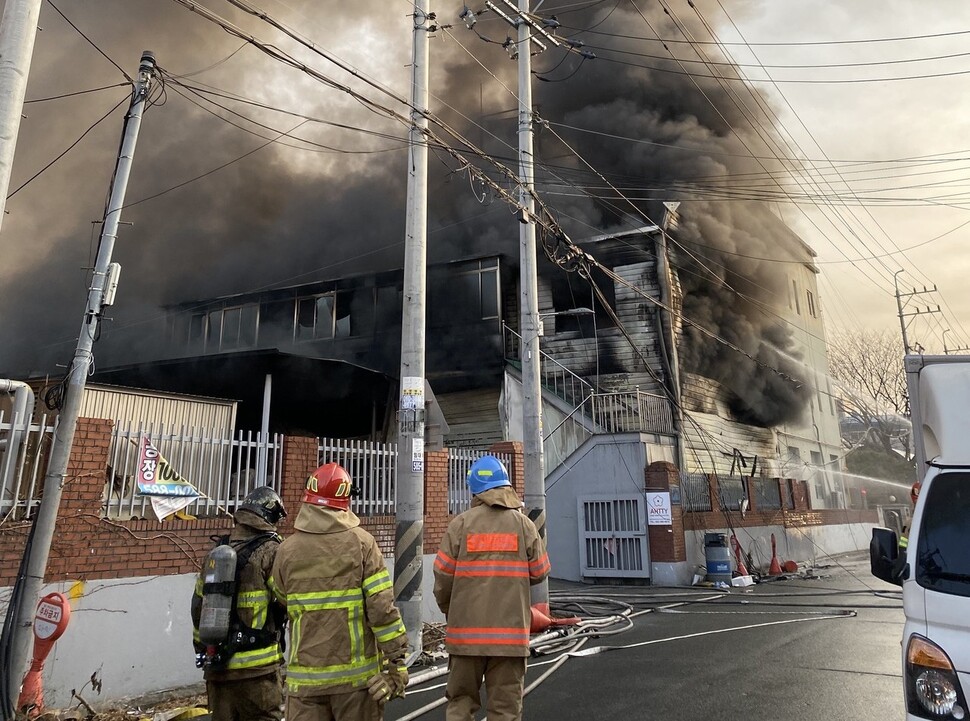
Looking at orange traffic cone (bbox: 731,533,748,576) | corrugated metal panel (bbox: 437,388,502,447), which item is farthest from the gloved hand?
corrugated metal panel (bbox: 437,388,502,447)

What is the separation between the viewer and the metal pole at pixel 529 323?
8.66m

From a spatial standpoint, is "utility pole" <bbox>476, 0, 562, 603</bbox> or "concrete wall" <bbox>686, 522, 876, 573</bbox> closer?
"utility pole" <bbox>476, 0, 562, 603</bbox>

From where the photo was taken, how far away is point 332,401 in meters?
12.8

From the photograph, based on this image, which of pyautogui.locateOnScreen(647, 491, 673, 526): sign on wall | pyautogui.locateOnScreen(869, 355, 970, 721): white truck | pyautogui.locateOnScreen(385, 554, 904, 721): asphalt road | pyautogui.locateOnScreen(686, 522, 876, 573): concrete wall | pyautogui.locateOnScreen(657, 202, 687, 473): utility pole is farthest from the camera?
pyautogui.locateOnScreen(657, 202, 687, 473): utility pole

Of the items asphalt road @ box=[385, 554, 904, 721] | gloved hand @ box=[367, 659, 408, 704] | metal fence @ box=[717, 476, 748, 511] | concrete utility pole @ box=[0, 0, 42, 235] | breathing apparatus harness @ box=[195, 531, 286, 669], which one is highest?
concrete utility pole @ box=[0, 0, 42, 235]

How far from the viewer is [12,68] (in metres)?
4.00

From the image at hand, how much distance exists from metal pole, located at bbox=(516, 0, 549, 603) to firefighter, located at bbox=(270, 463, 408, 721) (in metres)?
5.29

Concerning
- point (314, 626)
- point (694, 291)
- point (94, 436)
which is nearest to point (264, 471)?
point (94, 436)

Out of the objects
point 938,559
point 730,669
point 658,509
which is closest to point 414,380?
point 730,669

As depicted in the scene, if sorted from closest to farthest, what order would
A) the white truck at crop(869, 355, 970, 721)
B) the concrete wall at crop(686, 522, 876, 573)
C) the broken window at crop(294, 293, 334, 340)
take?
1. the white truck at crop(869, 355, 970, 721)
2. the concrete wall at crop(686, 522, 876, 573)
3. the broken window at crop(294, 293, 334, 340)

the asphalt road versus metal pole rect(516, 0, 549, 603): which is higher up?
metal pole rect(516, 0, 549, 603)

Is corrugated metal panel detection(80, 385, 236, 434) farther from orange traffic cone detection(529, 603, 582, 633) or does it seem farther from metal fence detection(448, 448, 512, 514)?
orange traffic cone detection(529, 603, 582, 633)

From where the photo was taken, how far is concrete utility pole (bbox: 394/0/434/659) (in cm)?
631

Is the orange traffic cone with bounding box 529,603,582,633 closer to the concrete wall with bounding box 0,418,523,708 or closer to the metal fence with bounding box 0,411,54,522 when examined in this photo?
the concrete wall with bounding box 0,418,523,708
